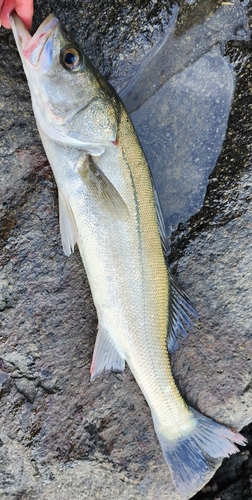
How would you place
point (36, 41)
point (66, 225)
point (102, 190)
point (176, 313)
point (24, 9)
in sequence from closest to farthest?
1. point (36, 41)
2. point (102, 190)
3. point (24, 9)
4. point (66, 225)
5. point (176, 313)

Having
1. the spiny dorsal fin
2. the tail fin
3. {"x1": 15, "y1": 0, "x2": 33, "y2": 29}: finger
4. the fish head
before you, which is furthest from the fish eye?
the tail fin

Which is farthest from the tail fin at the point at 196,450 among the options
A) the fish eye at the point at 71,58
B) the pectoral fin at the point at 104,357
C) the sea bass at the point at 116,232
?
the fish eye at the point at 71,58

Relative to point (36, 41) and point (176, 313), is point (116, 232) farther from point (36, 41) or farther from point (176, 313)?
point (36, 41)

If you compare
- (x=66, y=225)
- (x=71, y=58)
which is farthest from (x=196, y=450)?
(x=71, y=58)

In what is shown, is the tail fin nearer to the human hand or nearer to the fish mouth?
the fish mouth

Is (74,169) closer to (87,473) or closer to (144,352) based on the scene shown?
(144,352)
